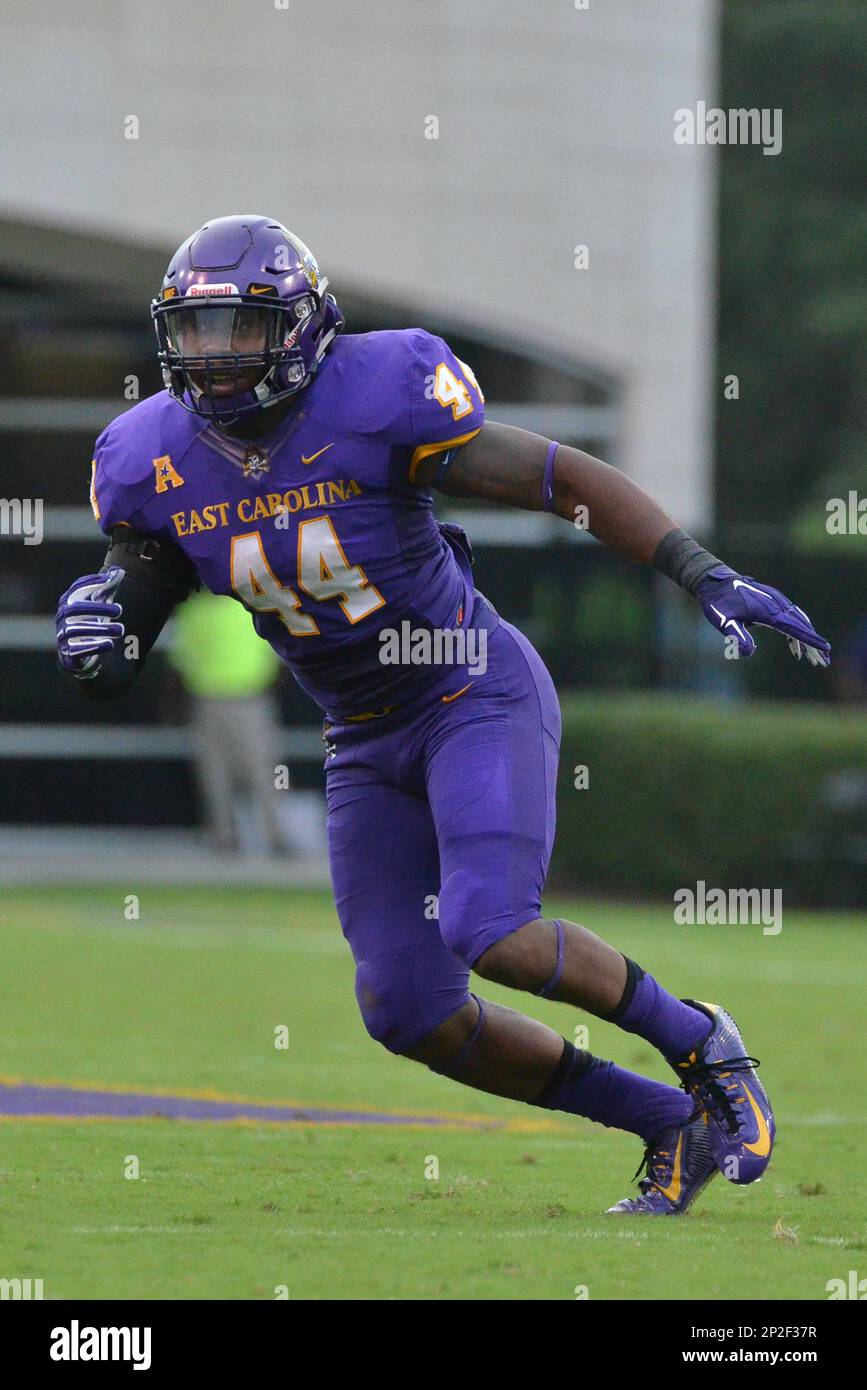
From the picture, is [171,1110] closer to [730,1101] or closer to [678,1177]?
[678,1177]

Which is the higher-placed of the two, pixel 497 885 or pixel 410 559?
pixel 410 559

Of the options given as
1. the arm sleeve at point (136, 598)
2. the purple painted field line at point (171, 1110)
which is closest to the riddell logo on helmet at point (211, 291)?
the arm sleeve at point (136, 598)

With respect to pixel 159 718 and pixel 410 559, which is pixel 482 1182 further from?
pixel 159 718

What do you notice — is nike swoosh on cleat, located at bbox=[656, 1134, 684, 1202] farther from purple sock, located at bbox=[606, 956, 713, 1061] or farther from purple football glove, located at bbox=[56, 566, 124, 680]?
purple football glove, located at bbox=[56, 566, 124, 680]

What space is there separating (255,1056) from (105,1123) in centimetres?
171

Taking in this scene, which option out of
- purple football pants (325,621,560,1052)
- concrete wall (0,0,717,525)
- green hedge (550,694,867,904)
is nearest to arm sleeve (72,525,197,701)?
purple football pants (325,621,560,1052)

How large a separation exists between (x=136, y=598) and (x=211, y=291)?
2.26ft

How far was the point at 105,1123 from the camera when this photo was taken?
6.41 metres

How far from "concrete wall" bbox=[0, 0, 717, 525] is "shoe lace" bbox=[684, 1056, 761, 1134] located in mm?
11488

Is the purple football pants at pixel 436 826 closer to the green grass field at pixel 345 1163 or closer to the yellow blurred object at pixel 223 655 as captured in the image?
the green grass field at pixel 345 1163

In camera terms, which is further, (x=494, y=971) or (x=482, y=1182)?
(x=482, y=1182)

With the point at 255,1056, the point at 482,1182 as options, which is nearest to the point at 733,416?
the point at 255,1056

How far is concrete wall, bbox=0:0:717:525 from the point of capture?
15.7m
